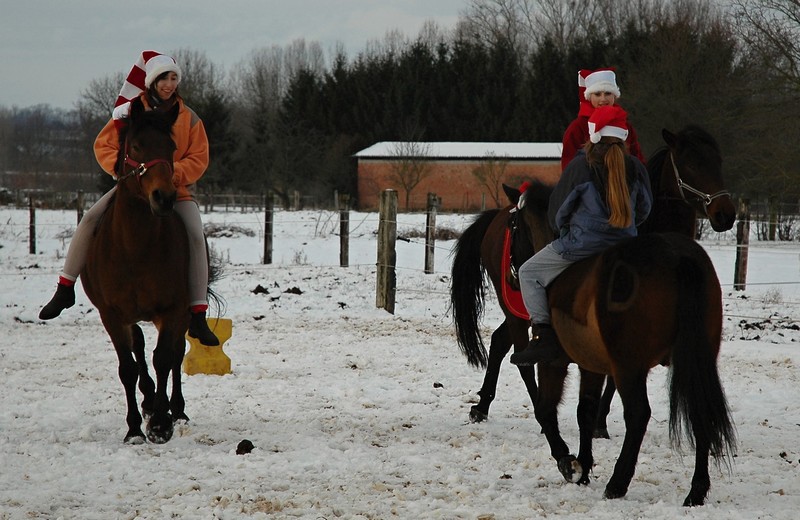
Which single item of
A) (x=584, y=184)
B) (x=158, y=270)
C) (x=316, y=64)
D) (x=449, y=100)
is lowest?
(x=158, y=270)

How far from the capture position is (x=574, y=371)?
8.52m

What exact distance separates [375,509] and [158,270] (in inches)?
89.4

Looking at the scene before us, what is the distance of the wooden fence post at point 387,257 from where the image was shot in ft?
36.7

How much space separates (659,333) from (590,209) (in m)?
0.78

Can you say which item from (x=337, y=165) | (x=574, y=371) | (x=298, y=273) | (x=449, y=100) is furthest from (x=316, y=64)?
(x=574, y=371)

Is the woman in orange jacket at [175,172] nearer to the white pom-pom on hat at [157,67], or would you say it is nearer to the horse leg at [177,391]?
the white pom-pom on hat at [157,67]

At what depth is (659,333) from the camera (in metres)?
3.63

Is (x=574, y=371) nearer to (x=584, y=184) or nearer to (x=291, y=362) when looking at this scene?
(x=291, y=362)

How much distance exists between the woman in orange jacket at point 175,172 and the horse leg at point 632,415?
115 inches

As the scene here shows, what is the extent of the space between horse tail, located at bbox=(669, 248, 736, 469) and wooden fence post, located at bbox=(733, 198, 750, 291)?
9.78 m

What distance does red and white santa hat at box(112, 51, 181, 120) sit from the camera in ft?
17.5

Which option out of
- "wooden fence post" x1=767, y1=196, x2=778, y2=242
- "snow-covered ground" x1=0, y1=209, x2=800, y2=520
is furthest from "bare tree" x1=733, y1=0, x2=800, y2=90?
"snow-covered ground" x1=0, y1=209, x2=800, y2=520

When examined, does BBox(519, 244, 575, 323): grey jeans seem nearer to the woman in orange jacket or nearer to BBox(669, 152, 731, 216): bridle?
BBox(669, 152, 731, 216): bridle

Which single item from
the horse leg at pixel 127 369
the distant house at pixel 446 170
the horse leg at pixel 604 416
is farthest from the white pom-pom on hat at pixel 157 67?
the distant house at pixel 446 170
